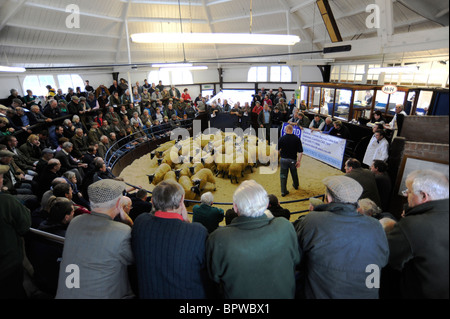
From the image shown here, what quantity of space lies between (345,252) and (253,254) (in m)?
0.62

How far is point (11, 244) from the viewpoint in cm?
224

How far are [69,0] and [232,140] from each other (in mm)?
9504

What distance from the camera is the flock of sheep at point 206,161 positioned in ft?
23.9

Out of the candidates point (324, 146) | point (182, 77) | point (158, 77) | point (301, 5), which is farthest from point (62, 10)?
point (324, 146)

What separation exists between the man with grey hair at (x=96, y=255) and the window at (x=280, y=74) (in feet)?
66.3

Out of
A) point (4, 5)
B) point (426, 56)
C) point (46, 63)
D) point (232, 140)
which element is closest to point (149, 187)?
point (232, 140)

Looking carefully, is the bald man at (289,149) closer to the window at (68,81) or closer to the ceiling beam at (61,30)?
the ceiling beam at (61,30)

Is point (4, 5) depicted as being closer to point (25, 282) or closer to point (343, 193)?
point (25, 282)

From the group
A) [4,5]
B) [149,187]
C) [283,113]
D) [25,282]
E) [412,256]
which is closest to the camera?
[412,256]

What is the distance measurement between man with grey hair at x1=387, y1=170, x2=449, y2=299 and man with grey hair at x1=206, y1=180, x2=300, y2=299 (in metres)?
0.69

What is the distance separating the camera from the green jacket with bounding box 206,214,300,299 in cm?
159

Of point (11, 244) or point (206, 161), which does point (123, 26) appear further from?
point (11, 244)
